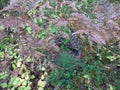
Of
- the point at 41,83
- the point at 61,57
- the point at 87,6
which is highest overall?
the point at 87,6

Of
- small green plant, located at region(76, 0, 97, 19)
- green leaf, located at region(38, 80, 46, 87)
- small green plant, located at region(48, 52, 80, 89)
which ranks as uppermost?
small green plant, located at region(76, 0, 97, 19)

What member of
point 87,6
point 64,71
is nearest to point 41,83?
point 64,71

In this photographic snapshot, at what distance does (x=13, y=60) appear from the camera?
2531mm

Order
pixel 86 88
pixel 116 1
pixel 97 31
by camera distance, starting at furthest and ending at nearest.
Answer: pixel 116 1
pixel 86 88
pixel 97 31

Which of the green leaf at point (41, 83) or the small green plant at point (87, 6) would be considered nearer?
the green leaf at point (41, 83)

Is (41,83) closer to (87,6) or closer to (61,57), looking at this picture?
(61,57)

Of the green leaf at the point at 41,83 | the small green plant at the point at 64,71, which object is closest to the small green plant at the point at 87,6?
the small green plant at the point at 64,71

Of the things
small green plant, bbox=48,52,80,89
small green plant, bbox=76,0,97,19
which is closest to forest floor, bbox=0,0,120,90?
small green plant, bbox=48,52,80,89

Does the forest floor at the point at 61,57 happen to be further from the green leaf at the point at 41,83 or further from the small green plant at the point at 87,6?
the small green plant at the point at 87,6

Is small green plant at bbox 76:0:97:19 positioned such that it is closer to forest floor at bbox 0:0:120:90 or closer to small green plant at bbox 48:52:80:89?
forest floor at bbox 0:0:120:90

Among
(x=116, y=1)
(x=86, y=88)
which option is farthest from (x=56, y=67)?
(x=116, y=1)

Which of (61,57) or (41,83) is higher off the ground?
(61,57)

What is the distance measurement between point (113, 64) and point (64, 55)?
1.70ft

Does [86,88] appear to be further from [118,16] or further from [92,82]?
[118,16]
